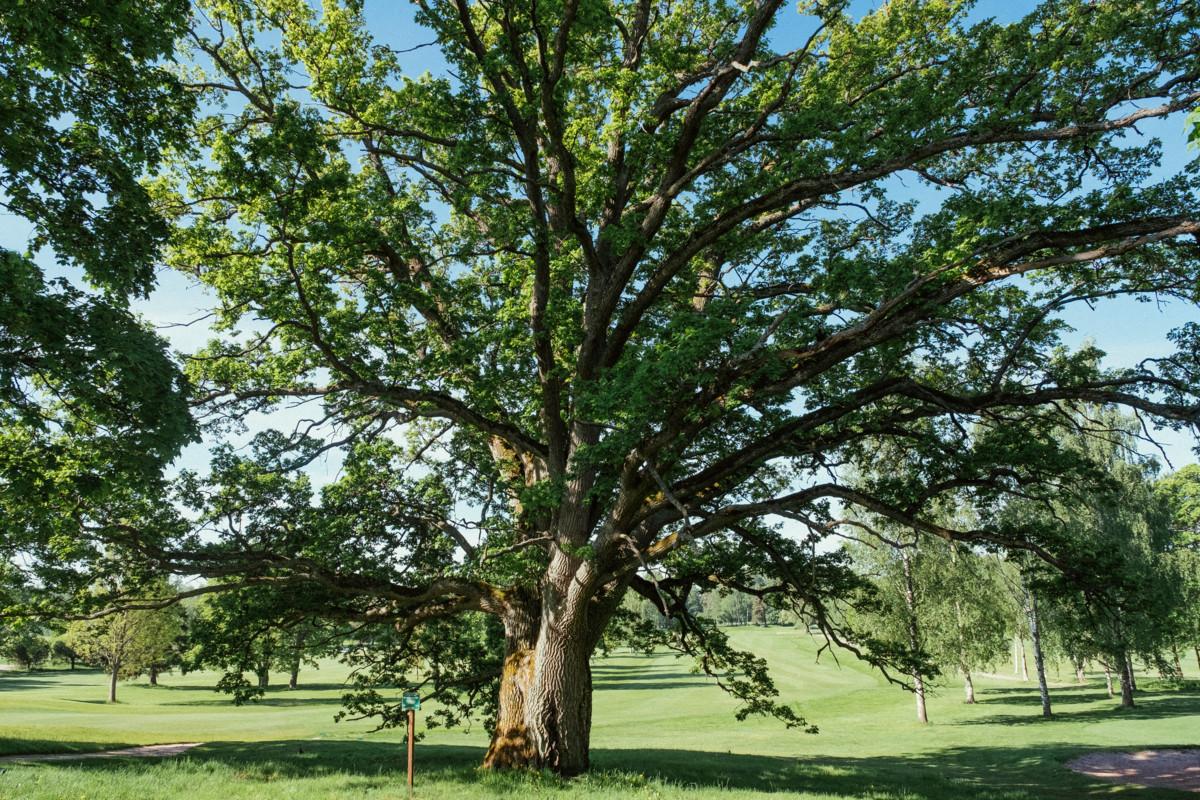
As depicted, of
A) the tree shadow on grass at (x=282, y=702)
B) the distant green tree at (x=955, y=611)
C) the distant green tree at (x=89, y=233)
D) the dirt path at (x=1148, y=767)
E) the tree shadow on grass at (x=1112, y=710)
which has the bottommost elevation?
the tree shadow on grass at (x=282, y=702)

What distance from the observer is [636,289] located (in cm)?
1501

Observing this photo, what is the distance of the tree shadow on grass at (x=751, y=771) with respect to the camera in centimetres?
1178

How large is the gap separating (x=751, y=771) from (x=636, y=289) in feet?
37.4

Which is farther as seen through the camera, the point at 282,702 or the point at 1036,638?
the point at 282,702

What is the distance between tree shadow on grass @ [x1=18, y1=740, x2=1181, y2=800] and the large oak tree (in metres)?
1.47

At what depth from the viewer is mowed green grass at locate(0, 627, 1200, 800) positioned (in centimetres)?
1054

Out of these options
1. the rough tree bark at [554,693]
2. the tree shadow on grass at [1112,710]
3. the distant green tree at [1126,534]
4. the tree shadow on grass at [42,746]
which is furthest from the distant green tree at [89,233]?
the tree shadow on grass at [1112,710]

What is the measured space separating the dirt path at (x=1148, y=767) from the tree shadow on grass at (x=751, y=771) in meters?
0.65

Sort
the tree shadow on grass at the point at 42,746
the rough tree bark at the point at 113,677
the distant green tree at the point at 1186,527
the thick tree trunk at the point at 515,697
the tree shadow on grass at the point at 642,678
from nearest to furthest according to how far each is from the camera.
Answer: the thick tree trunk at the point at 515,697
the tree shadow on grass at the point at 42,746
the distant green tree at the point at 1186,527
the rough tree bark at the point at 113,677
the tree shadow on grass at the point at 642,678

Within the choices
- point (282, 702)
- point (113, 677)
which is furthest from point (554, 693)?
point (113, 677)

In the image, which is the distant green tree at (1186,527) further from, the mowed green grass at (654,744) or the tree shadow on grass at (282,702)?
the tree shadow on grass at (282,702)

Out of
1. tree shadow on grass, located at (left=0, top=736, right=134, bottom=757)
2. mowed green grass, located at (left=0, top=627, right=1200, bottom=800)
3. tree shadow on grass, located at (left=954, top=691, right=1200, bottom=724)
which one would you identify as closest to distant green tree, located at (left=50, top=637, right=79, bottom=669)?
mowed green grass, located at (left=0, top=627, right=1200, bottom=800)

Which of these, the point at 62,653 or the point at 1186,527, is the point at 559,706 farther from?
the point at 62,653

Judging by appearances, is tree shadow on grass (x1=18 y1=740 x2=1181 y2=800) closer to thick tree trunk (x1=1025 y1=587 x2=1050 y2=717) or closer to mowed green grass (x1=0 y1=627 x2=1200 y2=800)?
mowed green grass (x1=0 y1=627 x2=1200 y2=800)
